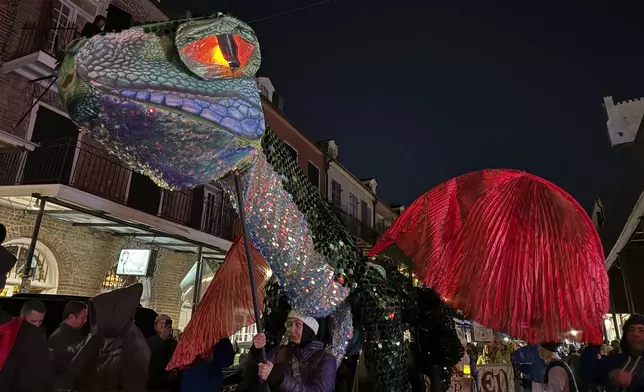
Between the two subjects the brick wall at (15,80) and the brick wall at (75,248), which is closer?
the brick wall at (15,80)

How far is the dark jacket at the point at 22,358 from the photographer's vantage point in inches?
116

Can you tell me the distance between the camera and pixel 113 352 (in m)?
3.27

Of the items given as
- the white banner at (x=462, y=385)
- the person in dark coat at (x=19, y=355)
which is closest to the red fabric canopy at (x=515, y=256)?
the person in dark coat at (x=19, y=355)

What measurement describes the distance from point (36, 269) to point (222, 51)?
27.0 feet

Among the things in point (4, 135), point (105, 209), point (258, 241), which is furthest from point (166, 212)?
point (258, 241)

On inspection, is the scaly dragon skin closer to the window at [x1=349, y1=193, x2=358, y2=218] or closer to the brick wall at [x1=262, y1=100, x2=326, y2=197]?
the brick wall at [x1=262, y1=100, x2=326, y2=197]

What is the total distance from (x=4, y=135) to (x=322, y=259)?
19.7 feet

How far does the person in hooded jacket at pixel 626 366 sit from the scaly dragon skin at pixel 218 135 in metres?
1.43

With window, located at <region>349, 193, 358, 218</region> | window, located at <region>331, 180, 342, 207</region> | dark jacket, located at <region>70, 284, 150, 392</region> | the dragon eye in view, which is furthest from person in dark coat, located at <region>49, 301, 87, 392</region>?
window, located at <region>349, 193, 358, 218</region>

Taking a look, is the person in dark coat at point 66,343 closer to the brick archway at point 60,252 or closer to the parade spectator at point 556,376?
the parade spectator at point 556,376

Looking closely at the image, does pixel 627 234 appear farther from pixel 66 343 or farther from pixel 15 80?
pixel 15 80

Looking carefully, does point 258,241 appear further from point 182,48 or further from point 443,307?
point 443,307

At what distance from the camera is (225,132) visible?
1619 mm

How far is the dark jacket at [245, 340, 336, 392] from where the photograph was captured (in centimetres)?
210
